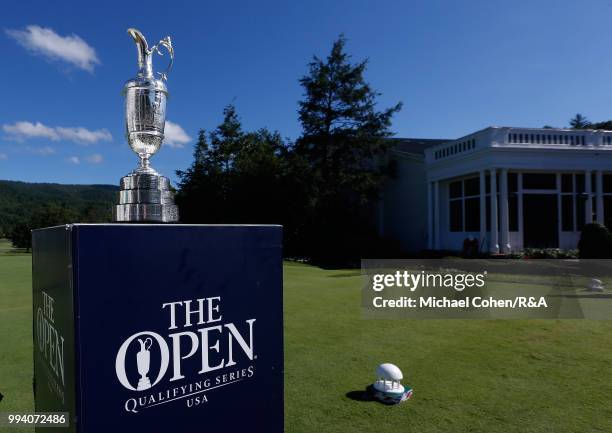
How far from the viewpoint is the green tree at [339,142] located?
29.9 metres

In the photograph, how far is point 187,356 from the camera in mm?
2049

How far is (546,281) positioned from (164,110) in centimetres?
1443

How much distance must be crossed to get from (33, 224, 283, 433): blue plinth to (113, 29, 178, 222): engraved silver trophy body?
0.44 m

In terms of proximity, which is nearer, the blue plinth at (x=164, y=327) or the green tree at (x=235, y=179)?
the blue plinth at (x=164, y=327)

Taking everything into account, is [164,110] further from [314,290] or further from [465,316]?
[314,290]

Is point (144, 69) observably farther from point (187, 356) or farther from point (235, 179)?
point (235, 179)

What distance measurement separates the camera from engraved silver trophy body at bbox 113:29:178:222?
2438 millimetres

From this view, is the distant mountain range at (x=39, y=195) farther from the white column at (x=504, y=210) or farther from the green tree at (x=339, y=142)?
the white column at (x=504, y=210)

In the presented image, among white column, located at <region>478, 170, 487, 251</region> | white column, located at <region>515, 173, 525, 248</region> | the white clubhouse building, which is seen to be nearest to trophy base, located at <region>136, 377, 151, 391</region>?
the white clubhouse building

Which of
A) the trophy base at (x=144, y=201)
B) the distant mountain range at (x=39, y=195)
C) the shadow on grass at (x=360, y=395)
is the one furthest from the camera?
the distant mountain range at (x=39, y=195)

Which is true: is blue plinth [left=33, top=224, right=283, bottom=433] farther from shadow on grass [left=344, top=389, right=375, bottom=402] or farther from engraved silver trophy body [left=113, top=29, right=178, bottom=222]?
shadow on grass [left=344, top=389, right=375, bottom=402]

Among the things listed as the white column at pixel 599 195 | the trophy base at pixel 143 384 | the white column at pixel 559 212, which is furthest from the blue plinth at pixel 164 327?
the white column at pixel 599 195

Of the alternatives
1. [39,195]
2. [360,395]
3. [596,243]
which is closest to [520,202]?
[596,243]

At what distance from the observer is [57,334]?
2160 millimetres
